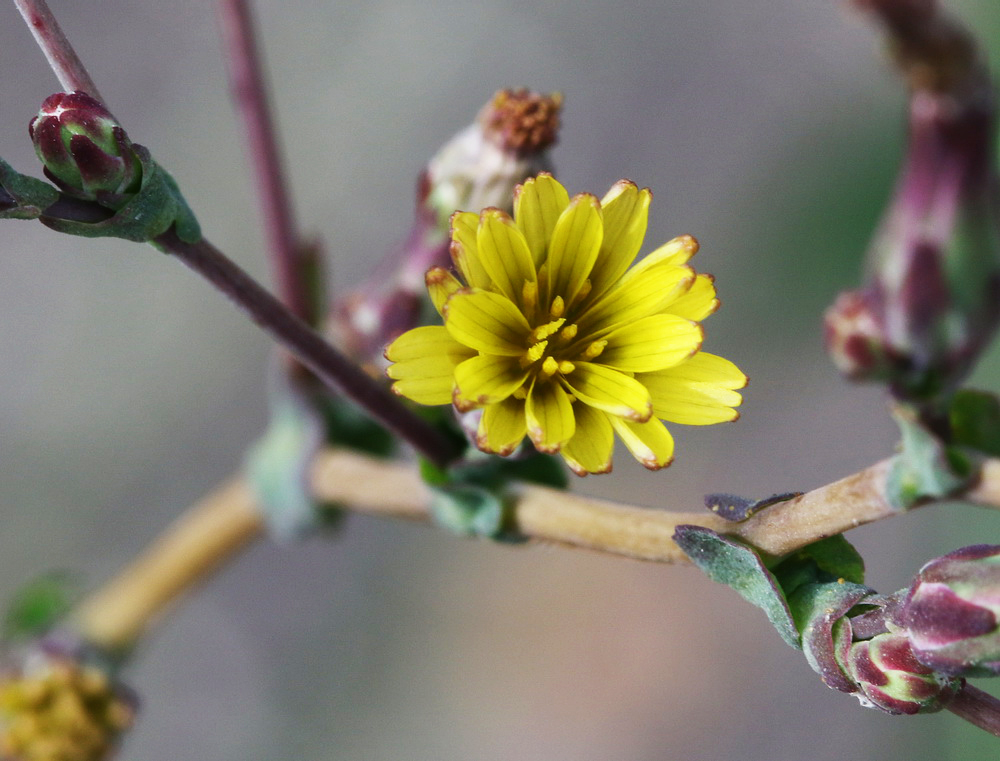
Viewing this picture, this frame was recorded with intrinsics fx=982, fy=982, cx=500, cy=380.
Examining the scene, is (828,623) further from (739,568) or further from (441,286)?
(441,286)

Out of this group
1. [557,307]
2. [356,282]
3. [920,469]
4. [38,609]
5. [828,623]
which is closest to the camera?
[920,469]

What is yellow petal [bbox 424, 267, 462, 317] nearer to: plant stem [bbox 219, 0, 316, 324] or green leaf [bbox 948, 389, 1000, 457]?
green leaf [bbox 948, 389, 1000, 457]

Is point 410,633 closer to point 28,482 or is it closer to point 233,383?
point 233,383

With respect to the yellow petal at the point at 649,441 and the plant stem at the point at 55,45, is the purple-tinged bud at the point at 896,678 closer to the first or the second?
the yellow petal at the point at 649,441

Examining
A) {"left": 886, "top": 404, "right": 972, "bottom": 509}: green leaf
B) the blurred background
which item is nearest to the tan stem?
{"left": 886, "top": 404, "right": 972, "bottom": 509}: green leaf

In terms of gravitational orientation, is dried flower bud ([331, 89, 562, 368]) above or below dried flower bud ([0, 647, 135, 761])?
above

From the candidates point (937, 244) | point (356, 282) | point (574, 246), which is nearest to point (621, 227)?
point (574, 246)

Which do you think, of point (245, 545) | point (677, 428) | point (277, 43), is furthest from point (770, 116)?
point (245, 545)
